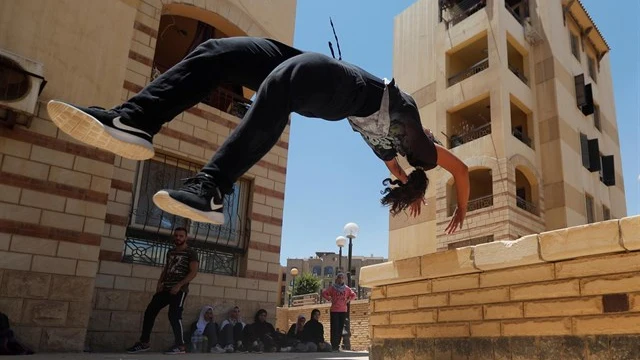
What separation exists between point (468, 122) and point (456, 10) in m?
4.95

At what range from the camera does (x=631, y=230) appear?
121 inches

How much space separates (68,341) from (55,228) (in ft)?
5.29

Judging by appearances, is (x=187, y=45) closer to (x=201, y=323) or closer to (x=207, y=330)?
(x=201, y=323)

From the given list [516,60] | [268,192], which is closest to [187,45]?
[268,192]

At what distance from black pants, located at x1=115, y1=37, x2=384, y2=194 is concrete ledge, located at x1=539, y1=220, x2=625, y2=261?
5.76ft

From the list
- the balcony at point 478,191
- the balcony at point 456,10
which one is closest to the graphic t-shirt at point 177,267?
the balcony at point 478,191

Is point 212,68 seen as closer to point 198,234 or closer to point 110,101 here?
point 110,101

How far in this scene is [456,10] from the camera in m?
21.4

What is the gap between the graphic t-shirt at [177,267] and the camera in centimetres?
723

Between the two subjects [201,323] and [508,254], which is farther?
[201,323]

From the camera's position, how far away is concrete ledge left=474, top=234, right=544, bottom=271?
12.0 feet

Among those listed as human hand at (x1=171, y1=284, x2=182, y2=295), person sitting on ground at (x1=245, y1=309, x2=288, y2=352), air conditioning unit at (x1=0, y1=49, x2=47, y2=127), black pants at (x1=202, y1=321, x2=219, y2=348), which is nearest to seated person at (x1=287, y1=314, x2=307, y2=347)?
person sitting on ground at (x1=245, y1=309, x2=288, y2=352)

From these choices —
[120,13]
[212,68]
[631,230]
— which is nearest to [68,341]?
[120,13]

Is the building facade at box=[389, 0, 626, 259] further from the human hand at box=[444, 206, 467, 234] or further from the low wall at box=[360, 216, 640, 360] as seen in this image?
the human hand at box=[444, 206, 467, 234]
